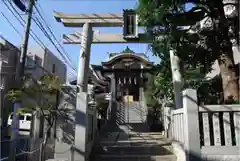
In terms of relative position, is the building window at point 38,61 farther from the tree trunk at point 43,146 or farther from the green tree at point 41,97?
the tree trunk at point 43,146

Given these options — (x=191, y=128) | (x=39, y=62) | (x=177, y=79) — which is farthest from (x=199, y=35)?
(x=39, y=62)

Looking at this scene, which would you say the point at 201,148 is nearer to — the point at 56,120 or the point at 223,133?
the point at 223,133

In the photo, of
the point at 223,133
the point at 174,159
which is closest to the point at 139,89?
the point at 174,159

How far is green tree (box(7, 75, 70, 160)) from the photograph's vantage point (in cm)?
626

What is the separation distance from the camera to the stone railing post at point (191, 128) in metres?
4.92

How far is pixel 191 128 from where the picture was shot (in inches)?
196

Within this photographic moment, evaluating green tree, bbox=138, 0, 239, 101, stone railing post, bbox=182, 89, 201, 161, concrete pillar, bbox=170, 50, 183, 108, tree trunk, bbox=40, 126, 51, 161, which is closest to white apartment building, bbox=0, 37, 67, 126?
tree trunk, bbox=40, 126, 51, 161

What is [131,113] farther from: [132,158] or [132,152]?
[132,158]

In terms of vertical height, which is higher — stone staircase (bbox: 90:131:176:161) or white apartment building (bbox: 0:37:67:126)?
white apartment building (bbox: 0:37:67:126)

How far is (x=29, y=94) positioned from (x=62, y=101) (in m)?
0.90

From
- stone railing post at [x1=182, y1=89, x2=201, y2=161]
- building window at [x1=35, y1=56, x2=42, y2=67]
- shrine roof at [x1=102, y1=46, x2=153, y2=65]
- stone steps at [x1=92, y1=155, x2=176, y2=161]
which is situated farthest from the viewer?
building window at [x1=35, y1=56, x2=42, y2=67]

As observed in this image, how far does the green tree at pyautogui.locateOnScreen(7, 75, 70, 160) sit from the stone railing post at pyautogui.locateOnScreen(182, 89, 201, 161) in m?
3.44

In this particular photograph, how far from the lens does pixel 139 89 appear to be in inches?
864

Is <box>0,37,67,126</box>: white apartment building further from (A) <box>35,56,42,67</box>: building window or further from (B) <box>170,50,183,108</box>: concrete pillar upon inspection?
(B) <box>170,50,183,108</box>: concrete pillar
